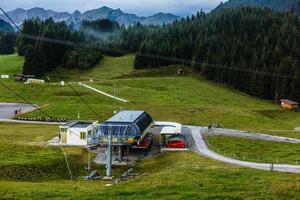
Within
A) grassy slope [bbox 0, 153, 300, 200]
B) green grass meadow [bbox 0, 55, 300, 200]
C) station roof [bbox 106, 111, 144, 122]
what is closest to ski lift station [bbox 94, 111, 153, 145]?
station roof [bbox 106, 111, 144, 122]

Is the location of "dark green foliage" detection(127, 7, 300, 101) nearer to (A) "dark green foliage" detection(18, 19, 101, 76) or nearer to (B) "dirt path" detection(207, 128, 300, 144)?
(A) "dark green foliage" detection(18, 19, 101, 76)

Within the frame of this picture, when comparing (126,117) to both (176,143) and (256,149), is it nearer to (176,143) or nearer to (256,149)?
(176,143)

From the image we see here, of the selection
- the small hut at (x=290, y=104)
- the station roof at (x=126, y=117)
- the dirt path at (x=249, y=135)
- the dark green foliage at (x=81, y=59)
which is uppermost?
the dark green foliage at (x=81, y=59)

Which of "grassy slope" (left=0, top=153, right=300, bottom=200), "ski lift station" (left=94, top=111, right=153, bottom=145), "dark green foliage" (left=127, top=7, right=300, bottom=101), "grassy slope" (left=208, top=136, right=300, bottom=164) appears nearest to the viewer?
"grassy slope" (left=0, top=153, right=300, bottom=200)

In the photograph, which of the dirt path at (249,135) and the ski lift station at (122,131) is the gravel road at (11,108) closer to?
the ski lift station at (122,131)

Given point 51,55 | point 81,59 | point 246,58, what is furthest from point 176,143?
point 81,59

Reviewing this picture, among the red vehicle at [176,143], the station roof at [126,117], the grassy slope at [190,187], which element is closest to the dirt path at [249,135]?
the red vehicle at [176,143]

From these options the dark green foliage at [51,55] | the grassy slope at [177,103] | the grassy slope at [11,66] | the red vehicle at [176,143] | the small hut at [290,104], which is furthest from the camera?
the grassy slope at [11,66]

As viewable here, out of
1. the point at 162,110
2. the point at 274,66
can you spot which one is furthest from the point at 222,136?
the point at 274,66
